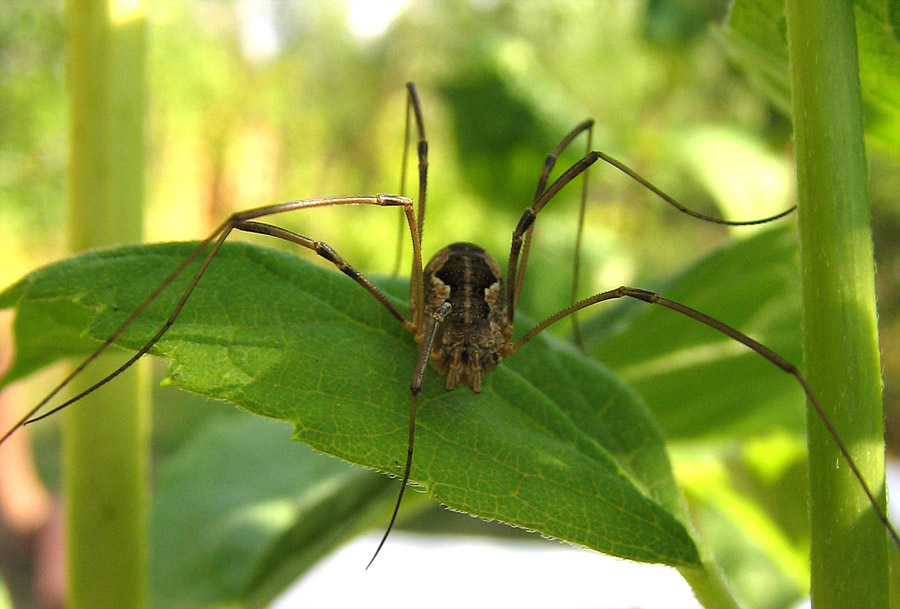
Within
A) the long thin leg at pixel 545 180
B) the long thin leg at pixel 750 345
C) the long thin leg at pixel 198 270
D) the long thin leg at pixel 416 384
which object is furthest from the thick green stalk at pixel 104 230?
the long thin leg at pixel 545 180

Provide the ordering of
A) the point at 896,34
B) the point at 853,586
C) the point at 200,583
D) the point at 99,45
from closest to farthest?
1. the point at 853,586
2. the point at 896,34
3. the point at 99,45
4. the point at 200,583

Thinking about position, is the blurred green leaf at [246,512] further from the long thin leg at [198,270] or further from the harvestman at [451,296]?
the long thin leg at [198,270]

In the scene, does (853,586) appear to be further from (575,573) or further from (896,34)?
(575,573)

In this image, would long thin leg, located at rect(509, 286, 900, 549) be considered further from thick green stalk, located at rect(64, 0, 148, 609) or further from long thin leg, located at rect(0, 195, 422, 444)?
thick green stalk, located at rect(64, 0, 148, 609)

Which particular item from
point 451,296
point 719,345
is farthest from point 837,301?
point 451,296

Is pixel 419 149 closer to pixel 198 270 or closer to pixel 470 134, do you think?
pixel 198 270

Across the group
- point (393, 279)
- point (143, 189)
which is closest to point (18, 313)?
point (143, 189)
